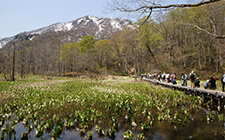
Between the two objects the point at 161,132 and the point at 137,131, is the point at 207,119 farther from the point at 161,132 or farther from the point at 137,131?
the point at 137,131

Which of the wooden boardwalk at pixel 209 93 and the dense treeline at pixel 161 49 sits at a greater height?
the dense treeline at pixel 161 49

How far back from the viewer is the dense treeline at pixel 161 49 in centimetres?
2344

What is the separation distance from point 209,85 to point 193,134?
1026 centimetres

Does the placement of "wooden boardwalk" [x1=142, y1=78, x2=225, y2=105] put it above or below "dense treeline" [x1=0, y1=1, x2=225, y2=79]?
below

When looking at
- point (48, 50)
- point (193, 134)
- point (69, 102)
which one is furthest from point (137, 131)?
point (48, 50)

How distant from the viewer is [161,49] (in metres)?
43.5

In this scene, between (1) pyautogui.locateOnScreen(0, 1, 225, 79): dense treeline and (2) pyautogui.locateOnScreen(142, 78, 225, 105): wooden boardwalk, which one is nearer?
(2) pyautogui.locateOnScreen(142, 78, 225, 105): wooden boardwalk

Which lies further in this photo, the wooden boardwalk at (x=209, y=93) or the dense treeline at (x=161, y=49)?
the dense treeline at (x=161, y=49)

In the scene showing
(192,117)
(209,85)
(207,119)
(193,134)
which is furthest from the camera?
(209,85)

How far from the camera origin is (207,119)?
266 inches

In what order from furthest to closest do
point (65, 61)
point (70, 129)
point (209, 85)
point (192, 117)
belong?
point (65, 61), point (209, 85), point (192, 117), point (70, 129)

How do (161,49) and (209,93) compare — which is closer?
(209,93)

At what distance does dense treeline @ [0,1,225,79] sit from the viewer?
2344cm

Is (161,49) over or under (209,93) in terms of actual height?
over
